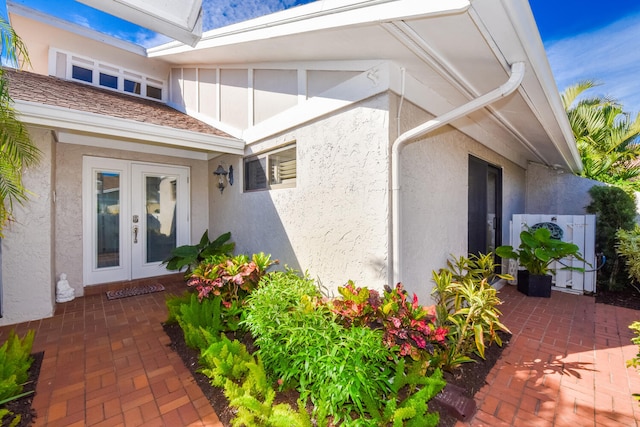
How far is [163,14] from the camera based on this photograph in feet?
9.94

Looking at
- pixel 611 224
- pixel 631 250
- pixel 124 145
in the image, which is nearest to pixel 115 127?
pixel 124 145

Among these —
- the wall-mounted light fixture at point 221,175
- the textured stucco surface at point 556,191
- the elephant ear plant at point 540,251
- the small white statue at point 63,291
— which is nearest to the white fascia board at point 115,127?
the wall-mounted light fixture at point 221,175

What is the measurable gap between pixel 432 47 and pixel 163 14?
3.04m

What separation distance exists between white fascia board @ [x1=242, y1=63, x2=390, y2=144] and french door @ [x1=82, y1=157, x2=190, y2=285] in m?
3.66

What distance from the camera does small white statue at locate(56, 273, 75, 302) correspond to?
576 centimetres

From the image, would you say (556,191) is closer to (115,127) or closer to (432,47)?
(432,47)

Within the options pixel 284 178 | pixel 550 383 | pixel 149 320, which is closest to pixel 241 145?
pixel 284 178

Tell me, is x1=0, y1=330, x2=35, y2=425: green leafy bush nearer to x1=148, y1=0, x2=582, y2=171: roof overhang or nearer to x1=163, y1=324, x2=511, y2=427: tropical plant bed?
x1=163, y1=324, x2=511, y2=427: tropical plant bed

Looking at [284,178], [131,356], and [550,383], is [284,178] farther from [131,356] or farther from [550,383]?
[550,383]

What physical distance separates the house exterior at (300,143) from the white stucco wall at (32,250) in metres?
0.02

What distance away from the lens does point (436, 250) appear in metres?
4.59

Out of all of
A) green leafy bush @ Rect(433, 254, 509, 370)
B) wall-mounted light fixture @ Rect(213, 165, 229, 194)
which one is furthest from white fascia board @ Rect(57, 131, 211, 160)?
green leafy bush @ Rect(433, 254, 509, 370)

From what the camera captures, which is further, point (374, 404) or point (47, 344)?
point (47, 344)

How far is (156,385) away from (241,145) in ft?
15.3
